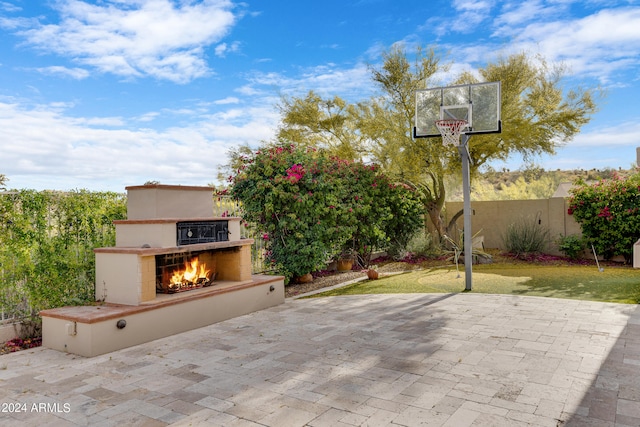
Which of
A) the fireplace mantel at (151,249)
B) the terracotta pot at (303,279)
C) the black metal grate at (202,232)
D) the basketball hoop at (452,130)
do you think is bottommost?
the terracotta pot at (303,279)

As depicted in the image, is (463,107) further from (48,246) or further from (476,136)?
(48,246)

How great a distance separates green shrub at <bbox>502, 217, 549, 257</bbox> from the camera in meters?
12.2

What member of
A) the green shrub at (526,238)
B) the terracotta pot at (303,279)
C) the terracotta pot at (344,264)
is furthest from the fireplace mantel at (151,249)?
the green shrub at (526,238)

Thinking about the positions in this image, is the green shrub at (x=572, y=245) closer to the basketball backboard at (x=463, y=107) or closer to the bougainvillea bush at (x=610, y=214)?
the bougainvillea bush at (x=610, y=214)

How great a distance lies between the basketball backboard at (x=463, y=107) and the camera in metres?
9.06

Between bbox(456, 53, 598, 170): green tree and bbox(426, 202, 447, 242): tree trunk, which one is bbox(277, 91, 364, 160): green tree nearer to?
bbox(426, 202, 447, 242): tree trunk

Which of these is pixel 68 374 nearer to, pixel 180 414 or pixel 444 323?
pixel 180 414

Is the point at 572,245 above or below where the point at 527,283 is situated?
above

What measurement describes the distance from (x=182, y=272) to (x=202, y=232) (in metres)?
0.66

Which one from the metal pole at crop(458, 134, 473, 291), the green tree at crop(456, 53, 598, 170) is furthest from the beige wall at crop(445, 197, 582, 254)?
the metal pole at crop(458, 134, 473, 291)

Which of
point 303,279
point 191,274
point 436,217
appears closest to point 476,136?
point 436,217

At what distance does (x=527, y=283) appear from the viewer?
8.81 m

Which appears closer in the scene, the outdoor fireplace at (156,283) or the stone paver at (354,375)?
the stone paver at (354,375)

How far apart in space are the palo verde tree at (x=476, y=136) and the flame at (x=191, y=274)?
7052 millimetres
